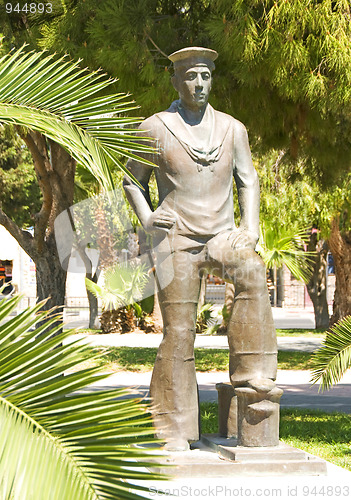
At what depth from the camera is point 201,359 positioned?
12867mm

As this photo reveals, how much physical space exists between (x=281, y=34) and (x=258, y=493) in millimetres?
3779

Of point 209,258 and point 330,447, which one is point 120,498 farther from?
point 330,447

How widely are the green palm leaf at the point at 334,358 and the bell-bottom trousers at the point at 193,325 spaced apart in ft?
3.57

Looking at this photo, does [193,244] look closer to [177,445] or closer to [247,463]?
[177,445]

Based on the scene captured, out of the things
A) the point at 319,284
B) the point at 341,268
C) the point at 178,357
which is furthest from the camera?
the point at 319,284

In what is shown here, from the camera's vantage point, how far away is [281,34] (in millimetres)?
6070

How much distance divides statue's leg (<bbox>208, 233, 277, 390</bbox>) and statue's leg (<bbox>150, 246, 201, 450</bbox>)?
244mm

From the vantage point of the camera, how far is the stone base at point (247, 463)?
396 cm

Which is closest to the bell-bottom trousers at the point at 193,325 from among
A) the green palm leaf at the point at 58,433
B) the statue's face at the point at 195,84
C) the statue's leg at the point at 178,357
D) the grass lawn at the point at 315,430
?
the statue's leg at the point at 178,357

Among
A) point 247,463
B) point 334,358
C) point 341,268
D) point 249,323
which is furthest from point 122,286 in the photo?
point 247,463

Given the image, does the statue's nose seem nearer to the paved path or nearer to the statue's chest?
the statue's chest

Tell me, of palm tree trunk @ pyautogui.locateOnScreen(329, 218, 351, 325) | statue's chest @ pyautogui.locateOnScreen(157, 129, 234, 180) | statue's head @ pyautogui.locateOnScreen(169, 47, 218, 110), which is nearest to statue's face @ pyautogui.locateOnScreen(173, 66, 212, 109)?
statue's head @ pyautogui.locateOnScreen(169, 47, 218, 110)

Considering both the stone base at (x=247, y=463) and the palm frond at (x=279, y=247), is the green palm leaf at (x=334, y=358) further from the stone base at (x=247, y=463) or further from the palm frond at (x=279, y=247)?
the palm frond at (x=279, y=247)

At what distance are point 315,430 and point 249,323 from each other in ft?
9.93
